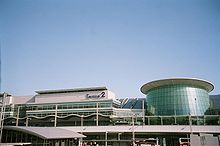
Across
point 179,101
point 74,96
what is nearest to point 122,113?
point 74,96

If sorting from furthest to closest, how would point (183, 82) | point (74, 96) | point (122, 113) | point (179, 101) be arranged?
point (74, 96) < point (122, 113) < point (183, 82) < point (179, 101)

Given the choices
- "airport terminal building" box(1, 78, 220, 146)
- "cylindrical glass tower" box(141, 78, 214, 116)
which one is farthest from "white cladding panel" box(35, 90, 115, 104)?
"cylindrical glass tower" box(141, 78, 214, 116)

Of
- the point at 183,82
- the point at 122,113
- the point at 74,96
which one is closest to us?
the point at 183,82

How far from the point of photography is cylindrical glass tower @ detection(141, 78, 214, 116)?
6562cm

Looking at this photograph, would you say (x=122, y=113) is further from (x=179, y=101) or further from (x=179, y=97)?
(x=179, y=97)

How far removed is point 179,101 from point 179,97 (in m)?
1.21

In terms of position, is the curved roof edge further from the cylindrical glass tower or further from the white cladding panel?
the white cladding panel

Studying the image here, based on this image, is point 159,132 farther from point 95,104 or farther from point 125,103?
point 125,103

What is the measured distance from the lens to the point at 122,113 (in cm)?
6806

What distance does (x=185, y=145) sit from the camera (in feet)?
85.8

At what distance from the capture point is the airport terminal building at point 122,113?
5858 cm

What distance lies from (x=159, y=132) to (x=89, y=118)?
21.9 metres

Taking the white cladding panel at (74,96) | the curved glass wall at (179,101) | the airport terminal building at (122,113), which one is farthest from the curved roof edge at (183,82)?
the white cladding panel at (74,96)

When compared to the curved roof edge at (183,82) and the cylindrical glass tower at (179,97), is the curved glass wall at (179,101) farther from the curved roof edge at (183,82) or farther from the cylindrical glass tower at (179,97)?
the curved roof edge at (183,82)
